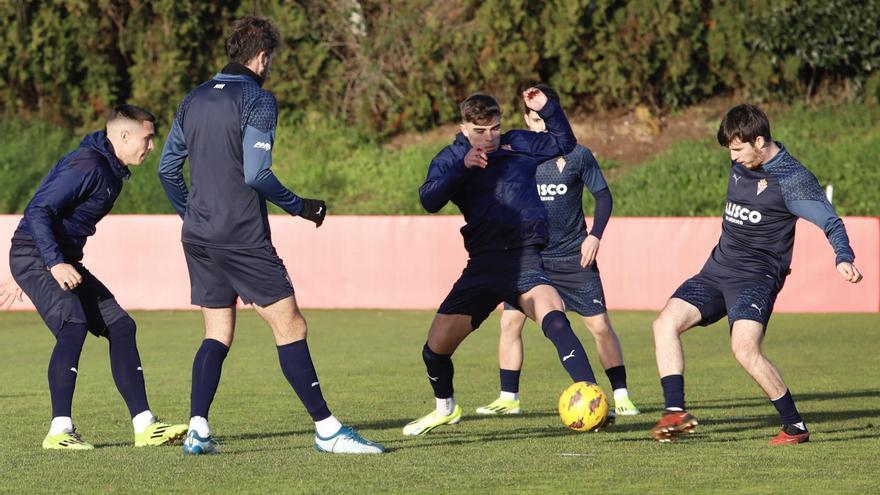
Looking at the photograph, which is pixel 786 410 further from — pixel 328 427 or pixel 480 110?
pixel 328 427

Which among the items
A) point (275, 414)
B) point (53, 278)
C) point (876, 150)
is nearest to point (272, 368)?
point (275, 414)

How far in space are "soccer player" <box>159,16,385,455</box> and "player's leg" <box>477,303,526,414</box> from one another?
7.30ft

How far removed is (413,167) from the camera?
1081 inches

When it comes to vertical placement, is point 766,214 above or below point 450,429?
above

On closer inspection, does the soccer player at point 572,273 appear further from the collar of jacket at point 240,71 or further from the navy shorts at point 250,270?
the collar of jacket at point 240,71

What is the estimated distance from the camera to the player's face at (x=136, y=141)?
25.5ft

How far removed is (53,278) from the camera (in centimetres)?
771

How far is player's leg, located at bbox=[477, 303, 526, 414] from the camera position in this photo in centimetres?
936

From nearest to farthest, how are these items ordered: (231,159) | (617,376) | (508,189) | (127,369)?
(231,159)
(127,369)
(508,189)
(617,376)

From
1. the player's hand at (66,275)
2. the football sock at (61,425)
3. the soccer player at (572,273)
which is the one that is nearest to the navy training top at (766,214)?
the soccer player at (572,273)

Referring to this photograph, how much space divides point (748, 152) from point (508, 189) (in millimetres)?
1308

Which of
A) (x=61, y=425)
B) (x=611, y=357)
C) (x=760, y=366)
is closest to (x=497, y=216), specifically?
(x=760, y=366)

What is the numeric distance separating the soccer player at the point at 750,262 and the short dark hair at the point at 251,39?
238 centimetres

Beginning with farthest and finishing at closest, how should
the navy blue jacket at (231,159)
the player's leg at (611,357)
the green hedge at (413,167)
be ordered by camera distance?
the green hedge at (413,167) → the player's leg at (611,357) → the navy blue jacket at (231,159)
